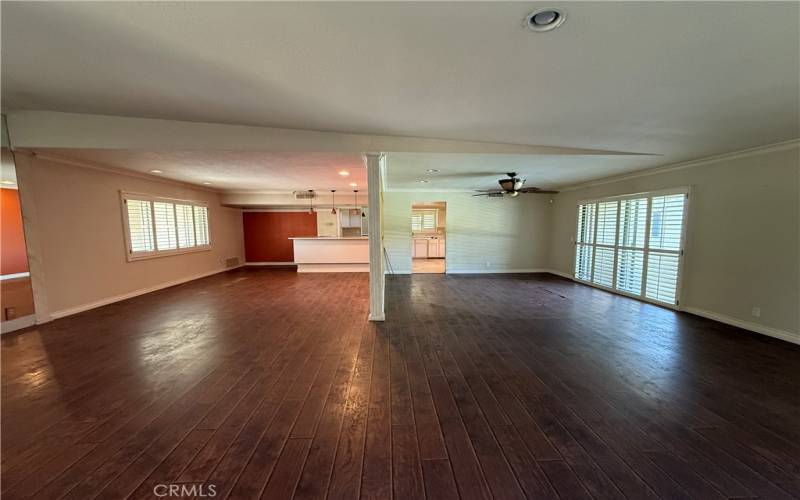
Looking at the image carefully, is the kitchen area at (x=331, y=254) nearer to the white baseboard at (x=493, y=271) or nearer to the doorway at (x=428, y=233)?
the white baseboard at (x=493, y=271)

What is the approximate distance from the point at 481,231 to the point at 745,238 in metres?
5.12

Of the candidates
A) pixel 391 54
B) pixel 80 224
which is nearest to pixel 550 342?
pixel 391 54

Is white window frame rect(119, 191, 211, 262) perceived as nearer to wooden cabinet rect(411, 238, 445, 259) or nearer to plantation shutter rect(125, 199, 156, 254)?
plantation shutter rect(125, 199, 156, 254)

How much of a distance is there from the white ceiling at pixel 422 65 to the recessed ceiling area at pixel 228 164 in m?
0.80

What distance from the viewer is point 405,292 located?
6.10 metres

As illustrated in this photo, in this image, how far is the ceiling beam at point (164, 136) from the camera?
134 inches

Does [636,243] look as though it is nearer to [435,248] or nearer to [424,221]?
[435,248]

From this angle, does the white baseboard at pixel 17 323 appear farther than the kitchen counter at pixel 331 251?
No

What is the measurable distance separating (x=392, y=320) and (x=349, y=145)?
2.55 m

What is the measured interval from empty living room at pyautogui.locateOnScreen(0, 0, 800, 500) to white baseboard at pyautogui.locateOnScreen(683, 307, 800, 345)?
34mm

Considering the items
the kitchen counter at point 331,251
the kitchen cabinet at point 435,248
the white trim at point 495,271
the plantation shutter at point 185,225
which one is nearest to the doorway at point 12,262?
the plantation shutter at point 185,225

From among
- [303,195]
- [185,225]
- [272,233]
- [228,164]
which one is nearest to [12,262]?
[228,164]

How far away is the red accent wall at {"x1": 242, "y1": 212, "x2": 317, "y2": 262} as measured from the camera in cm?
998

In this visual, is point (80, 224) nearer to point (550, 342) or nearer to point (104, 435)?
point (104, 435)
